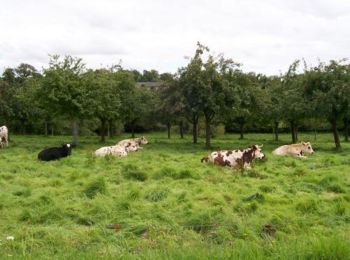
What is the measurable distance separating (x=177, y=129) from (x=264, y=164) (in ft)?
146

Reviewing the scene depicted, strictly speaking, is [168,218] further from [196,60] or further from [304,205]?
[196,60]

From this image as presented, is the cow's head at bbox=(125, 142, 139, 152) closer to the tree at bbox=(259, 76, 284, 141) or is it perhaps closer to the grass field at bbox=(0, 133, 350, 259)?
the grass field at bbox=(0, 133, 350, 259)

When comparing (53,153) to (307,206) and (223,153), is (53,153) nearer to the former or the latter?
(223,153)

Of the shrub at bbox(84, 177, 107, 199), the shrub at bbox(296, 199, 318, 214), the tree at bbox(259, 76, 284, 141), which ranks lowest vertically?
the shrub at bbox(296, 199, 318, 214)

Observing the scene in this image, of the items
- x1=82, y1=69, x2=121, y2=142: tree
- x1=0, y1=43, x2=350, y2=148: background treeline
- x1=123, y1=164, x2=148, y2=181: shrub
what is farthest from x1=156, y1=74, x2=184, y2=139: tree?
x1=123, y1=164, x2=148, y2=181: shrub

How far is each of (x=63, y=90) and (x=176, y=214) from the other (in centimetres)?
2169

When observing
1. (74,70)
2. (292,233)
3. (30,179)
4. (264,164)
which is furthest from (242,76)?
(292,233)

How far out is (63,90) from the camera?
30.1 metres

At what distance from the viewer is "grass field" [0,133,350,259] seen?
6.29 m

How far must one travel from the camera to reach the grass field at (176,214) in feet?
20.6

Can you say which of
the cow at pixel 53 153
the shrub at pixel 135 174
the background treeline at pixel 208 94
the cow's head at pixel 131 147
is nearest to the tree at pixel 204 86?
the background treeline at pixel 208 94

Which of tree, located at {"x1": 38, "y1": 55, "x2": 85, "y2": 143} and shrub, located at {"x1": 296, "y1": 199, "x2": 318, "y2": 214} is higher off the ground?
tree, located at {"x1": 38, "y1": 55, "x2": 85, "y2": 143}

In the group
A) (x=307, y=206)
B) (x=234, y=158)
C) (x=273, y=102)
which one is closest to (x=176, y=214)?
(x=307, y=206)

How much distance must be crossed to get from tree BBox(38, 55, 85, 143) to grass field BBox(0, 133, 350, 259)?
13753 millimetres
